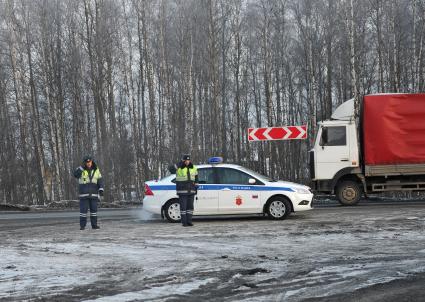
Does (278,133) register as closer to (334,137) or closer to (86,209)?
(334,137)

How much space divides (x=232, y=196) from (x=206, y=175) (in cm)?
92

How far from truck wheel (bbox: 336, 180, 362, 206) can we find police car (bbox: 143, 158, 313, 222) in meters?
4.20

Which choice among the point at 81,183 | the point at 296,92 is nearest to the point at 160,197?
the point at 81,183

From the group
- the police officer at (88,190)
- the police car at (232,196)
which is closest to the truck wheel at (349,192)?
the police car at (232,196)

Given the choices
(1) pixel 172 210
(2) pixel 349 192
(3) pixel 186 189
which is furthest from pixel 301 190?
(2) pixel 349 192

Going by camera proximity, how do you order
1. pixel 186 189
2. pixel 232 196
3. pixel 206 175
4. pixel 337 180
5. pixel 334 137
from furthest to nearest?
pixel 337 180
pixel 334 137
pixel 206 175
pixel 232 196
pixel 186 189

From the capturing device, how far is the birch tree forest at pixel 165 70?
102ft

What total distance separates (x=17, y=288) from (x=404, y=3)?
3051 cm

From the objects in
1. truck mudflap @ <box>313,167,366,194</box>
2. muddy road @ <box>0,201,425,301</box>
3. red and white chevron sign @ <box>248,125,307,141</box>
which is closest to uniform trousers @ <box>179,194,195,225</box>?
muddy road @ <box>0,201,425,301</box>

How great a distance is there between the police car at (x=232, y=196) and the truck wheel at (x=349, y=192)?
4201 millimetres

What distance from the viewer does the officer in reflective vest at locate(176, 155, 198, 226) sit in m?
13.3

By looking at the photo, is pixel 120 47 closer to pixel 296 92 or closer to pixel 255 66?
pixel 255 66

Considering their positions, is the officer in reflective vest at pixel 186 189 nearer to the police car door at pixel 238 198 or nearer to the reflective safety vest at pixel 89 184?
the police car door at pixel 238 198

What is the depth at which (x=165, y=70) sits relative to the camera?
3259cm
